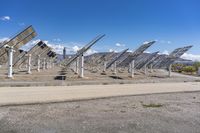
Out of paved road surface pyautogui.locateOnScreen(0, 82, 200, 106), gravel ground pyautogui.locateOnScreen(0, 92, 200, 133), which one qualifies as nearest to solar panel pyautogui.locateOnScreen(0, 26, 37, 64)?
paved road surface pyautogui.locateOnScreen(0, 82, 200, 106)

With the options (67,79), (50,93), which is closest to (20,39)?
(67,79)

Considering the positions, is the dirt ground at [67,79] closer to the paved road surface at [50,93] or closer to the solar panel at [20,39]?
the paved road surface at [50,93]

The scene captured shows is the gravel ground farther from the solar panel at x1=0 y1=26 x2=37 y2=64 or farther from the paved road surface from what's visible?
the solar panel at x1=0 y1=26 x2=37 y2=64

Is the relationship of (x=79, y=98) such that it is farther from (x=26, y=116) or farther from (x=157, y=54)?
(x=157, y=54)

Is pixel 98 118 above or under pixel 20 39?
under

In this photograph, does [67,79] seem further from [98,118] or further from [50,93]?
[98,118]

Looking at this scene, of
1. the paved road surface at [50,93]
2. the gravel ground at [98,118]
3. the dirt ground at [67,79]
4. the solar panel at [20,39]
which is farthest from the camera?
the solar panel at [20,39]

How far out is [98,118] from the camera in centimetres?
738

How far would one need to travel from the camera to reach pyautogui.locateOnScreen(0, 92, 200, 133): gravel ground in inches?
245

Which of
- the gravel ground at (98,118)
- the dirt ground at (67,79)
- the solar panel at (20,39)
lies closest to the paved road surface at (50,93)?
the gravel ground at (98,118)

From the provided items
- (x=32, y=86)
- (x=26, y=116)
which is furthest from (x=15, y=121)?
(x=32, y=86)

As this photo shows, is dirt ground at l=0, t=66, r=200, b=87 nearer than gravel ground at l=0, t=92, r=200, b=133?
No

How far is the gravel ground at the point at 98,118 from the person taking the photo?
6.21 m

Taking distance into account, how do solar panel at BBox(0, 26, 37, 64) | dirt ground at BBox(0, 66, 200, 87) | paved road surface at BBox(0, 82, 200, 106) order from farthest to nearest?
solar panel at BBox(0, 26, 37, 64)
dirt ground at BBox(0, 66, 200, 87)
paved road surface at BBox(0, 82, 200, 106)
